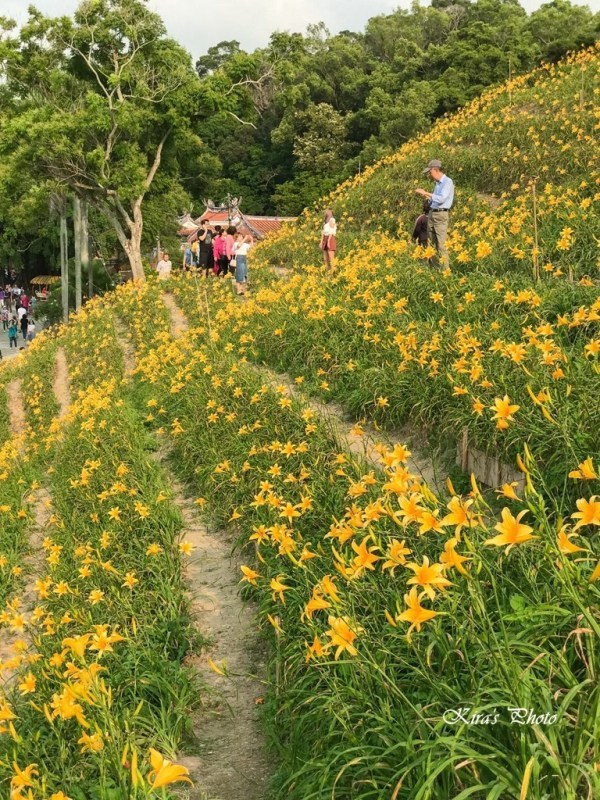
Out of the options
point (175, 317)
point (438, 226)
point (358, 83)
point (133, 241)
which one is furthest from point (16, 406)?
point (358, 83)

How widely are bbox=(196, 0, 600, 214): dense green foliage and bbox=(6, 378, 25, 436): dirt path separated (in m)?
11.0

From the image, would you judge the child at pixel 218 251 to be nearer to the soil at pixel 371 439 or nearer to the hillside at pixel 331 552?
the hillside at pixel 331 552

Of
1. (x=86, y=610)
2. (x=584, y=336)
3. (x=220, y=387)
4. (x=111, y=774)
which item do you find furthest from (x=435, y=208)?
(x=111, y=774)

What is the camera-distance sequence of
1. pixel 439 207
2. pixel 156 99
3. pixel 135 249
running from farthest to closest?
pixel 135 249, pixel 156 99, pixel 439 207

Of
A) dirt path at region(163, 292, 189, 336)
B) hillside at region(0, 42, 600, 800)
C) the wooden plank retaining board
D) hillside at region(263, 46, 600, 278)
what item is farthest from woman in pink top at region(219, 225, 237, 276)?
the wooden plank retaining board

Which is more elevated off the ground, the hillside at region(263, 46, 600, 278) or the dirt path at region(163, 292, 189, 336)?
the hillside at region(263, 46, 600, 278)

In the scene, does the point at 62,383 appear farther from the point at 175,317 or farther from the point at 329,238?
the point at 329,238

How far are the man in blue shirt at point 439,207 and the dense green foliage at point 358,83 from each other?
14913 millimetres

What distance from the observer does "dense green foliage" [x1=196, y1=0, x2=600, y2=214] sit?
24.3m

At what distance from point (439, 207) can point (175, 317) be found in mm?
6663

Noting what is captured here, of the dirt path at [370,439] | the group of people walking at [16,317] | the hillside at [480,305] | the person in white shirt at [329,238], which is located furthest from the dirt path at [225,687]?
the group of people walking at [16,317]

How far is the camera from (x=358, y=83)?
37.6 metres

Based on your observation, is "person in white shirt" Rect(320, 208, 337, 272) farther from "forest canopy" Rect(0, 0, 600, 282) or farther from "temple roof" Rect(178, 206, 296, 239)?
"temple roof" Rect(178, 206, 296, 239)

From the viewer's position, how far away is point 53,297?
31.5 meters
